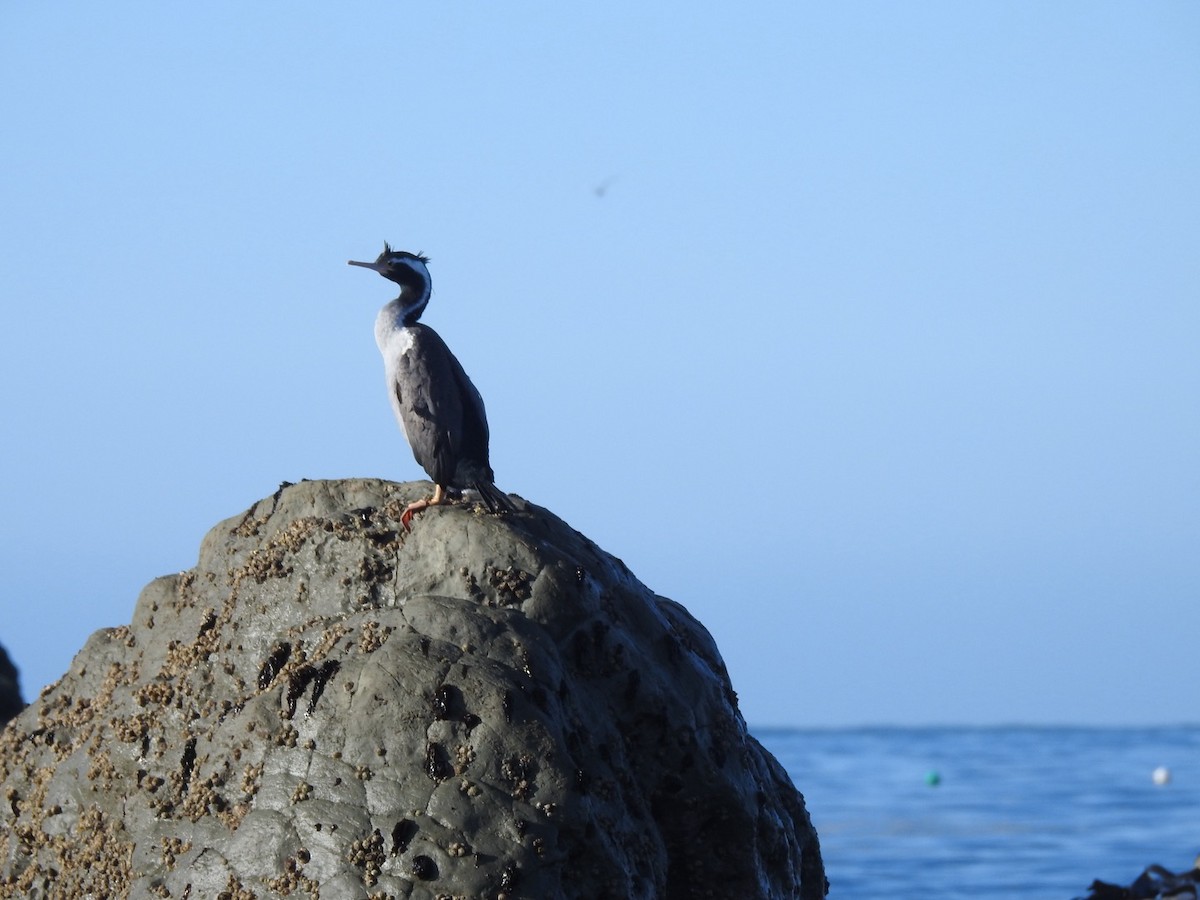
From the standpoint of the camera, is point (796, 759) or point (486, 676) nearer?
point (486, 676)

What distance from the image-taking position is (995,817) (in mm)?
27578

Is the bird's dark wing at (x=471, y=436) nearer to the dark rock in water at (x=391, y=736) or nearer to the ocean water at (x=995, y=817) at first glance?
the dark rock in water at (x=391, y=736)

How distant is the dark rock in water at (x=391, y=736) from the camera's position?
5.63m

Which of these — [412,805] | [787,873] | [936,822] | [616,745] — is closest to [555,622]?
[616,745]

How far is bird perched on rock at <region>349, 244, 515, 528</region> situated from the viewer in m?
6.91

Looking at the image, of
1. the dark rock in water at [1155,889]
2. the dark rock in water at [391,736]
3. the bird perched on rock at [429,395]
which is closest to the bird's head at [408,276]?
the bird perched on rock at [429,395]

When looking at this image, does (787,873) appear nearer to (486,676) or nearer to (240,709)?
(486,676)

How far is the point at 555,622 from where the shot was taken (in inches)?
246

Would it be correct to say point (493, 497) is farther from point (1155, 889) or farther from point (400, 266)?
point (1155, 889)

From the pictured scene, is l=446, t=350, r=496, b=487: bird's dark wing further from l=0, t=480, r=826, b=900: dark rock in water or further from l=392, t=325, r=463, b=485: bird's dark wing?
l=0, t=480, r=826, b=900: dark rock in water

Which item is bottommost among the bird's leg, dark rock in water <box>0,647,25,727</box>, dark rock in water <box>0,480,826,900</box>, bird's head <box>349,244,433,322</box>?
dark rock in water <box>0,480,826,900</box>

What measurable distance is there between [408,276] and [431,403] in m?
0.79

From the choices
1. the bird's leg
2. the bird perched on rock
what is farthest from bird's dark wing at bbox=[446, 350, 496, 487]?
the bird's leg

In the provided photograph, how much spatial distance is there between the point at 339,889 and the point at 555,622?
129 cm
